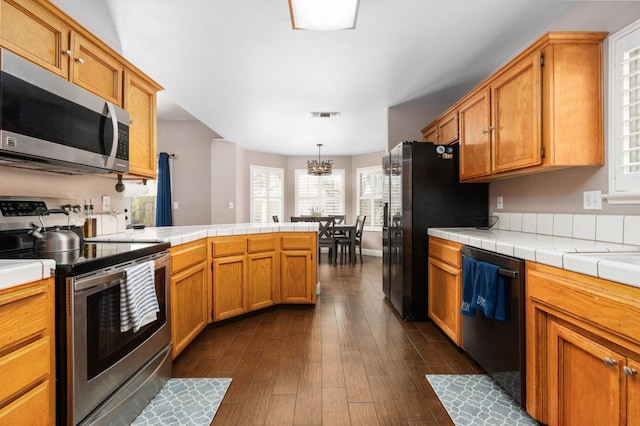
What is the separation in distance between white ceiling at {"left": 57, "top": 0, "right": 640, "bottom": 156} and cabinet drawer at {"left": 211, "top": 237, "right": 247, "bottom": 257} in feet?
5.35

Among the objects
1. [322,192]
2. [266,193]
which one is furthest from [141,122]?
[322,192]

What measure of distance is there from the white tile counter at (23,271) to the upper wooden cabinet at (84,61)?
3.22ft

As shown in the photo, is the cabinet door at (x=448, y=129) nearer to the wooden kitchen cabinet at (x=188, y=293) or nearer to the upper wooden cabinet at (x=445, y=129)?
the upper wooden cabinet at (x=445, y=129)

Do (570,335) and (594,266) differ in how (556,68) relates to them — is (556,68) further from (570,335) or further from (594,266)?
(570,335)

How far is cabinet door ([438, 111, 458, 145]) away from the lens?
2.88 meters

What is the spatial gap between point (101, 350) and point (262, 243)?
1.80 metres

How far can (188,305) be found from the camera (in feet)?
7.40

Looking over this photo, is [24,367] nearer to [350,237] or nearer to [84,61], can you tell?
[84,61]

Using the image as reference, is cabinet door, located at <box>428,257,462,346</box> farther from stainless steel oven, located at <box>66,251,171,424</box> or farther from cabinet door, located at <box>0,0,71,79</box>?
cabinet door, located at <box>0,0,71,79</box>

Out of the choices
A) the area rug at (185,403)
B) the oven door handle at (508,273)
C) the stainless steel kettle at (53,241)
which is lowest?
the area rug at (185,403)

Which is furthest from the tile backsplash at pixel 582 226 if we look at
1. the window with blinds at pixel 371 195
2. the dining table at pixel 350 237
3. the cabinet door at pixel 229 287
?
the window with blinds at pixel 371 195

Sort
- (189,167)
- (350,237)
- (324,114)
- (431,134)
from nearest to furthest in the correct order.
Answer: (431,134)
(324,114)
(189,167)
(350,237)

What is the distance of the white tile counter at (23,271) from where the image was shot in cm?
94

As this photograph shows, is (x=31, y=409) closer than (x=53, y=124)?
Yes
